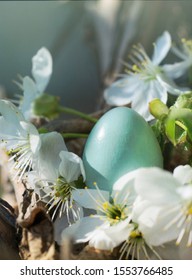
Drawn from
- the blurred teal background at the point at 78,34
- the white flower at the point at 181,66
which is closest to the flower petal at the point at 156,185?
the white flower at the point at 181,66

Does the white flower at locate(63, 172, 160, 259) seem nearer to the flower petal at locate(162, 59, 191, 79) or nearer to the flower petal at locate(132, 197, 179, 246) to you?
the flower petal at locate(132, 197, 179, 246)

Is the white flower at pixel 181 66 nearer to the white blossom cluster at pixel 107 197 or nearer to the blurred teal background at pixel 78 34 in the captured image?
the white blossom cluster at pixel 107 197

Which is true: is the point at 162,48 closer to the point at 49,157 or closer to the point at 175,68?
the point at 175,68

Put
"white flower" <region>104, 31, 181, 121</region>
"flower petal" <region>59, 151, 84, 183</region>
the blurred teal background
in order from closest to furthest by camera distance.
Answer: "flower petal" <region>59, 151, 84, 183</region>
"white flower" <region>104, 31, 181, 121</region>
the blurred teal background

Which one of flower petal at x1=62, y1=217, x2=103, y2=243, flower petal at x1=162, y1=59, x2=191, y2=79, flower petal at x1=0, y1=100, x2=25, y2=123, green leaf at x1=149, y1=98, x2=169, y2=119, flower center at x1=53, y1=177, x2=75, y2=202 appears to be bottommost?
flower petal at x1=62, y1=217, x2=103, y2=243

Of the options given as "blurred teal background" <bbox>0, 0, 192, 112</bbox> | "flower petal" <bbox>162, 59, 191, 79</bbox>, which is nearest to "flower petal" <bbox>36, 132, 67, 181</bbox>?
"flower petal" <bbox>162, 59, 191, 79</bbox>

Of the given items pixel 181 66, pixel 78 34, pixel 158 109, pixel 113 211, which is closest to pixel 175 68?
pixel 181 66

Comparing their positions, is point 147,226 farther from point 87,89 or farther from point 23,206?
point 87,89
